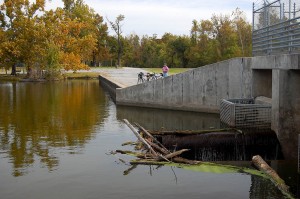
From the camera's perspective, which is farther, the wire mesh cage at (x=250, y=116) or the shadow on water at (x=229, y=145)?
the wire mesh cage at (x=250, y=116)

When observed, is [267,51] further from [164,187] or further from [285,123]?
[164,187]

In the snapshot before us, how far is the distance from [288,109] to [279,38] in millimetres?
3224

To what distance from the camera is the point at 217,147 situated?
14.8 m

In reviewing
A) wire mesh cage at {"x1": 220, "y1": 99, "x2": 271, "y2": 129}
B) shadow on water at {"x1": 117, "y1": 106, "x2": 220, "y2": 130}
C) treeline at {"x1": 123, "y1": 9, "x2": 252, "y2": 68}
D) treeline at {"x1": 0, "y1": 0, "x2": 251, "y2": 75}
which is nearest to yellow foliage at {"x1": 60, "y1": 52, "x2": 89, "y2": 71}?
treeline at {"x1": 0, "y1": 0, "x2": 251, "y2": 75}

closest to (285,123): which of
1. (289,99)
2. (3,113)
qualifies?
(289,99)

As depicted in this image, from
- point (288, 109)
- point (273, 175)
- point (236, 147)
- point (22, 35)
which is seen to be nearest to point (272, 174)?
point (273, 175)

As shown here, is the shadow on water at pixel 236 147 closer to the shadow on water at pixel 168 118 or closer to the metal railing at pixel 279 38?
the metal railing at pixel 279 38

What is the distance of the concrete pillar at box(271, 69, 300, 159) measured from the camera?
45.9 feet

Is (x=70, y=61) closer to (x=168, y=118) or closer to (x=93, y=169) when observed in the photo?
(x=168, y=118)

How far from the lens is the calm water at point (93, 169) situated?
10500mm

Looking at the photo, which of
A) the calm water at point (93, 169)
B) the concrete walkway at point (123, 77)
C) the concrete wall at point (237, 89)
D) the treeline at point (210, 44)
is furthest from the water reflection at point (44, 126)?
the treeline at point (210, 44)

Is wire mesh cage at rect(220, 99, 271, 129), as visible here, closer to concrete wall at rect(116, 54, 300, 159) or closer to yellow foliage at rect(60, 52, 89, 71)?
concrete wall at rect(116, 54, 300, 159)

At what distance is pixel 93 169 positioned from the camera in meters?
12.4

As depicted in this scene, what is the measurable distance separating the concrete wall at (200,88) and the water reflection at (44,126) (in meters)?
2.85
